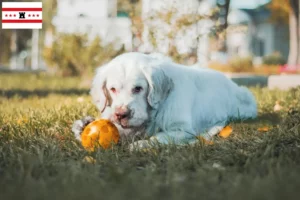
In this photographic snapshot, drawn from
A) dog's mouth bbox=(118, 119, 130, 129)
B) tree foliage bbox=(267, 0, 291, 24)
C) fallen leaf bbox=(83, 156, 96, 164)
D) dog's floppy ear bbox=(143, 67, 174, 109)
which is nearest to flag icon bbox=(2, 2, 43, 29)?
dog's floppy ear bbox=(143, 67, 174, 109)

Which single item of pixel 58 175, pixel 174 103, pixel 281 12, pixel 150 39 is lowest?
pixel 58 175

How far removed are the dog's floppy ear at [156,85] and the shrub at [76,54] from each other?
977 cm

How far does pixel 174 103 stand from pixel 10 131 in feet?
4.85

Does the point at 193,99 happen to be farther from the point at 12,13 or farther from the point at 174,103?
the point at 12,13

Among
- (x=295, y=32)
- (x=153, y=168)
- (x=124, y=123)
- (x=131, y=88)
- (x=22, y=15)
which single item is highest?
(x=295, y=32)

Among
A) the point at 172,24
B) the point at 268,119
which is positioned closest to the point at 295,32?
the point at 172,24

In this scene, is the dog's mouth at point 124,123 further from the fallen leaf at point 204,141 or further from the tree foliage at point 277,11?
the tree foliage at point 277,11

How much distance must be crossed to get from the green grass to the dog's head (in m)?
0.29

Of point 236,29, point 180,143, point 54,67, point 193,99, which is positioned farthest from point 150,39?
point 54,67

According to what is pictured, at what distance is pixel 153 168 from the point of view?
3496 mm

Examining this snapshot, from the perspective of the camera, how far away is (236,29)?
37.0 ft

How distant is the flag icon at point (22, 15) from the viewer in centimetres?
688

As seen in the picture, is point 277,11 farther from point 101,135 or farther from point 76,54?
point 101,135

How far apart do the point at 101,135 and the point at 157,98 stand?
0.57m
